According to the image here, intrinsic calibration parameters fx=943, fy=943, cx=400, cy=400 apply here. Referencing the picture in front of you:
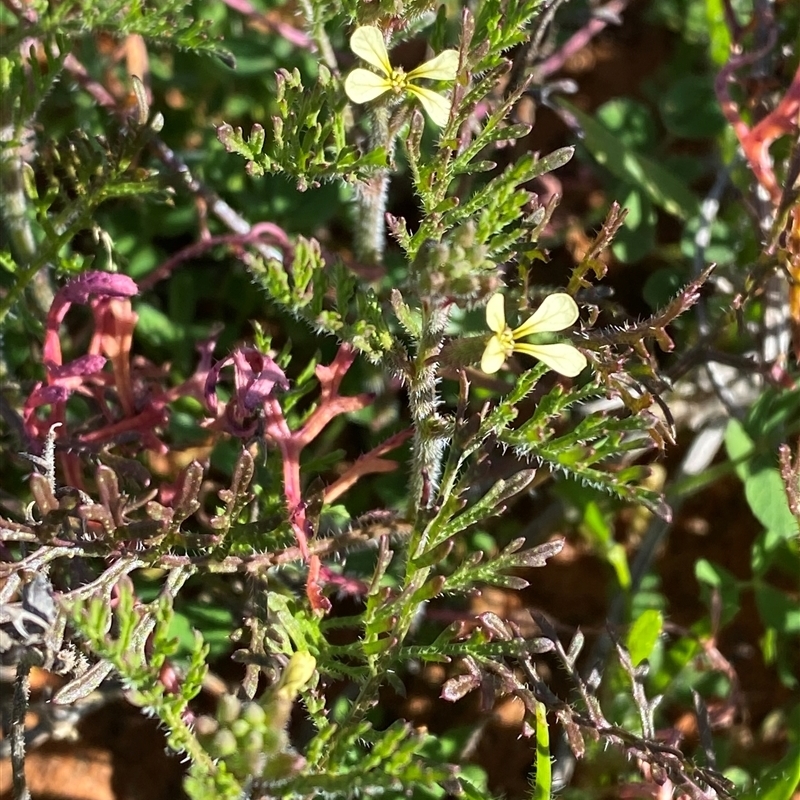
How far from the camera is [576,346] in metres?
1.53

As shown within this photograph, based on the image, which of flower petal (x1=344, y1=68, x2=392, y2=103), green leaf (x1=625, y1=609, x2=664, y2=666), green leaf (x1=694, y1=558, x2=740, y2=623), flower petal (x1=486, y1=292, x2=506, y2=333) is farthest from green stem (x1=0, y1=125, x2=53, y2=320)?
green leaf (x1=694, y1=558, x2=740, y2=623)

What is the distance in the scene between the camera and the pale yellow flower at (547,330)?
137 centimetres

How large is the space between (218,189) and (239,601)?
1.04 meters

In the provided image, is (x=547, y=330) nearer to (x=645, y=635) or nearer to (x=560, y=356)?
(x=560, y=356)

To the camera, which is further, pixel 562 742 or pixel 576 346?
pixel 562 742

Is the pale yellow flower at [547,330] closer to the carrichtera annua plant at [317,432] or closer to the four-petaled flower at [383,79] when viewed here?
the carrichtera annua plant at [317,432]

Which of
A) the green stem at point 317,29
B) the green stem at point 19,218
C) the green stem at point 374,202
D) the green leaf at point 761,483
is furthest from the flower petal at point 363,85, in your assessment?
the green leaf at point 761,483

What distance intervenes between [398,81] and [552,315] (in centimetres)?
44

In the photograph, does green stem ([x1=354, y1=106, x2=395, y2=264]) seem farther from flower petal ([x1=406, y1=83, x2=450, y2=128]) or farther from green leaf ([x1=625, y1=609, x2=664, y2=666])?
green leaf ([x1=625, y1=609, x2=664, y2=666])

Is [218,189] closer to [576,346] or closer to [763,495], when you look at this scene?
[576,346]

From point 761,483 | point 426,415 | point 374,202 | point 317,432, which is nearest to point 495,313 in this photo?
point 426,415

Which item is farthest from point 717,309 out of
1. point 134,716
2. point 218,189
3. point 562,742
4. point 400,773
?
point 134,716

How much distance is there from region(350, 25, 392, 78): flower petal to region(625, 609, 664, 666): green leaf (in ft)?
3.79

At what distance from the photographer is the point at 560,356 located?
1409 millimetres
